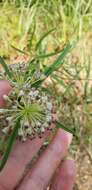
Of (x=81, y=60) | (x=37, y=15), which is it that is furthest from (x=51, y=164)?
(x=37, y=15)

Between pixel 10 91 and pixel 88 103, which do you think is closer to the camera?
pixel 10 91

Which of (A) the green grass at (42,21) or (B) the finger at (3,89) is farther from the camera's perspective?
(A) the green grass at (42,21)

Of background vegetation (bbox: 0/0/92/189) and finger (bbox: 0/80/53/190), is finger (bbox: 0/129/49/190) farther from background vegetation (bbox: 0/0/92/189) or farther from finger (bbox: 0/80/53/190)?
background vegetation (bbox: 0/0/92/189)

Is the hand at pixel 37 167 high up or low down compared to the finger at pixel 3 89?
down

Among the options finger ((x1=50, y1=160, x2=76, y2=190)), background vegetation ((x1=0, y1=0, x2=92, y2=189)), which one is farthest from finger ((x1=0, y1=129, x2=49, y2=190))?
background vegetation ((x1=0, y1=0, x2=92, y2=189))

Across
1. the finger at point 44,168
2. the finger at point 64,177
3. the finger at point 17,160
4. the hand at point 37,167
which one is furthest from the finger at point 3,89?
the finger at point 64,177

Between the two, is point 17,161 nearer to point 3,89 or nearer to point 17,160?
point 17,160

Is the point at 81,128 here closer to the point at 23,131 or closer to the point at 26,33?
the point at 26,33

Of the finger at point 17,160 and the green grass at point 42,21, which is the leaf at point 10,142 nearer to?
the finger at point 17,160

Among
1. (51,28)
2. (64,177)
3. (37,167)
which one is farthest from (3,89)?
(51,28)
